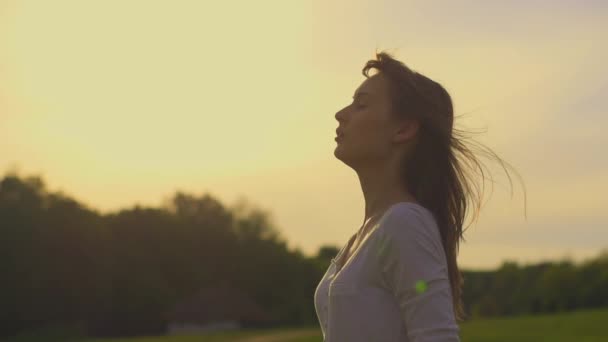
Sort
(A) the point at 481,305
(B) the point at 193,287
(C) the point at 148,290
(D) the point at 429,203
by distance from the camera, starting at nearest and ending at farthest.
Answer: (D) the point at 429,203
(A) the point at 481,305
(C) the point at 148,290
(B) the point at 193,287

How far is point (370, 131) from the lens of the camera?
335 cm

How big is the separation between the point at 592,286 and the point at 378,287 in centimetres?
5784

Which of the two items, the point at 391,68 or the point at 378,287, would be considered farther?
the point at 391,68

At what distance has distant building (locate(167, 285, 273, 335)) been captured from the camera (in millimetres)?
70312

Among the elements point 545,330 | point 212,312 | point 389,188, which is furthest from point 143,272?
point 389,188

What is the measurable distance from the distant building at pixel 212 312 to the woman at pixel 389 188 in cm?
6743

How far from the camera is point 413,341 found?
2.97m

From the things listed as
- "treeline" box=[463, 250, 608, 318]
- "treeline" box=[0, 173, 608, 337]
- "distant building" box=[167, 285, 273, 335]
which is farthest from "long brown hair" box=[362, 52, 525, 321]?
"distant building" box=[167, 285, 273, 335]

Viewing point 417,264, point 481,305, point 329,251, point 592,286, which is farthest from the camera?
point 329,251

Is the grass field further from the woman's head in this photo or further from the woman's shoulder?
the woman's shoulder

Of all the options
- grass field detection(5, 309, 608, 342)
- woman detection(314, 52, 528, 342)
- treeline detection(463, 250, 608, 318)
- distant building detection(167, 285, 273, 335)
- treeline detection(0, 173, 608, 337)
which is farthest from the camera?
distant building detection(167, 285, 273, 335)

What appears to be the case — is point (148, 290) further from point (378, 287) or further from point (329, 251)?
point (378, 287)

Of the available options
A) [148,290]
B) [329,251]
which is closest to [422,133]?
[148,290]

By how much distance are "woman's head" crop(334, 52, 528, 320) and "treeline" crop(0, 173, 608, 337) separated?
5052 centimetres
